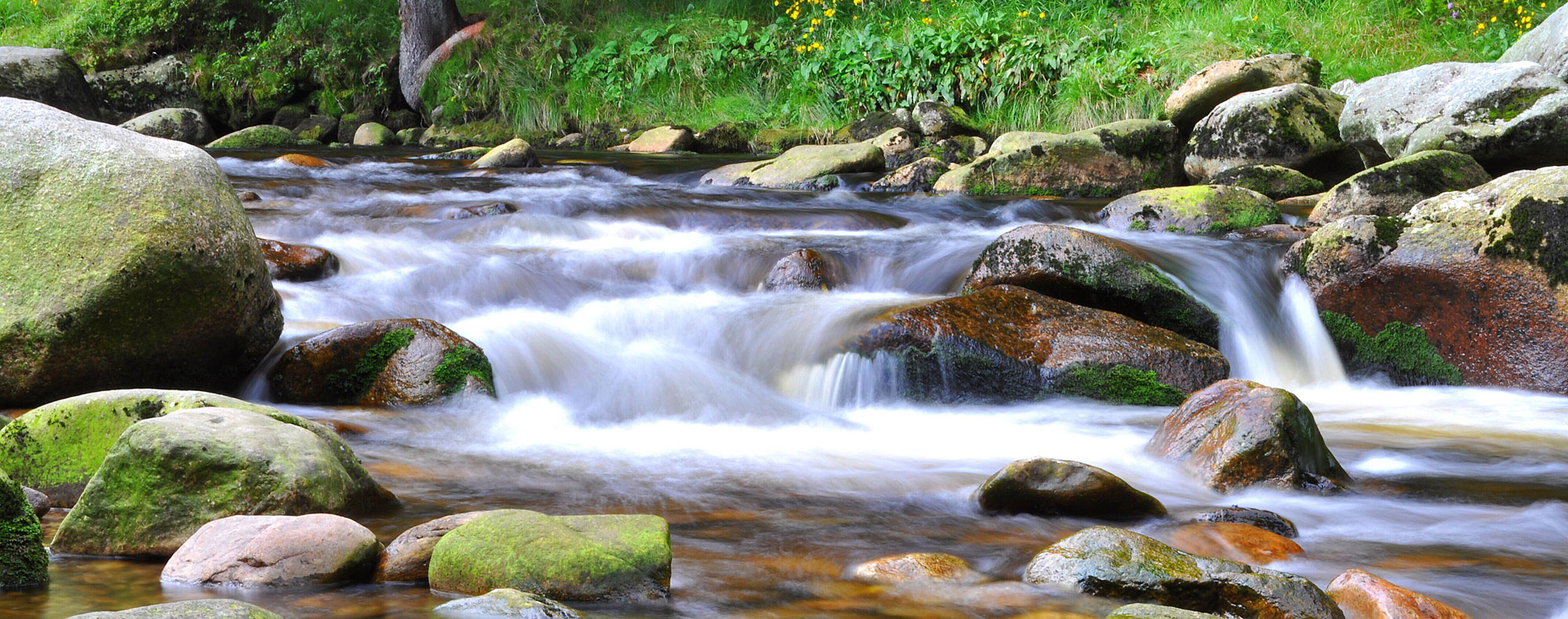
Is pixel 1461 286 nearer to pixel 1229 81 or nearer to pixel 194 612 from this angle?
pixel 1229 81

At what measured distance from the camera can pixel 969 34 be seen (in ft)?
44.8

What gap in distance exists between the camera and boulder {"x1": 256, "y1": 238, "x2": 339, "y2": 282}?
677 cm

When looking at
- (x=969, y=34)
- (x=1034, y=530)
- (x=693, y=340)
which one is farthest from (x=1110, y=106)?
(x=1034, y=530)

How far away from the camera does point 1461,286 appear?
19.9 ft

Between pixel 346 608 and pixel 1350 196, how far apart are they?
24.5 ft

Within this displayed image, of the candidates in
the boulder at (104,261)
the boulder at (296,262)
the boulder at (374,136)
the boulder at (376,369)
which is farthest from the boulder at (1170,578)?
the boulder at (374,136)

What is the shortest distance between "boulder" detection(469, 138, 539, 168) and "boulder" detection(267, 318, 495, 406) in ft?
24.3

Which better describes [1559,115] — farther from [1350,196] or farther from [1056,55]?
[1056,55]

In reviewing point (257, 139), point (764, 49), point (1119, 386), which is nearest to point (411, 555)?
point (1119, 386)

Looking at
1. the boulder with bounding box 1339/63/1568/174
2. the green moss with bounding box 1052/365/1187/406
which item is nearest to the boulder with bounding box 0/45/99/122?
the green moss with bounding box 1052/365/1187/406

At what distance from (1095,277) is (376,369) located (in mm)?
3718

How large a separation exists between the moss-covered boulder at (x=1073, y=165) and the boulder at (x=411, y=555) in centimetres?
792

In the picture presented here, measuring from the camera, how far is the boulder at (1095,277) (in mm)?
6203

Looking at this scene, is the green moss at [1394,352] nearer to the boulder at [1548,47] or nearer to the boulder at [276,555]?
the boulder at [1548,47]
